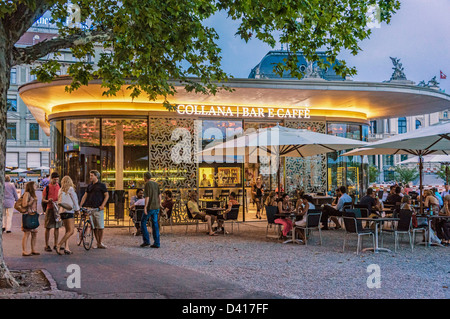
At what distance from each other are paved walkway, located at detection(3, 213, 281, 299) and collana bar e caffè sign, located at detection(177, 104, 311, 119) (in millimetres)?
7223

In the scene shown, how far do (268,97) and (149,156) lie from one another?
4.58 meters

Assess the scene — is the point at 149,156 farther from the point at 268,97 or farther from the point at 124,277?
the point at 124,277

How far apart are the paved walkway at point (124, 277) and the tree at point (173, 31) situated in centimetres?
131

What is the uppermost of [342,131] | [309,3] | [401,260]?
[309,3]

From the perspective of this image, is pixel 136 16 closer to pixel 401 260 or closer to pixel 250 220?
pixel 401 260

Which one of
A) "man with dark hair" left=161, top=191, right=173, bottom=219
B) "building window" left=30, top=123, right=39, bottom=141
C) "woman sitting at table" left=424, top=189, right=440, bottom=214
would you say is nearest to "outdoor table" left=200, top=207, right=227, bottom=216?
"man with dark hair" left=161, top=191, right=173, bottom=219

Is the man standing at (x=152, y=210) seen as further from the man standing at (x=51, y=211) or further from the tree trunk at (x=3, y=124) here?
the tree trunk at (x=3, y=124)

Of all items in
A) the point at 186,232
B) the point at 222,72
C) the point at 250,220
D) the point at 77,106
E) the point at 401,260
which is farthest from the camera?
the point at 250,220

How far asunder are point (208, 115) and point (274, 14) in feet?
28.8

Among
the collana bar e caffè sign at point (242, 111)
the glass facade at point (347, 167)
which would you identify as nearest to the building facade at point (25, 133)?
the collana bar e caffè sign at point (242, 111)
